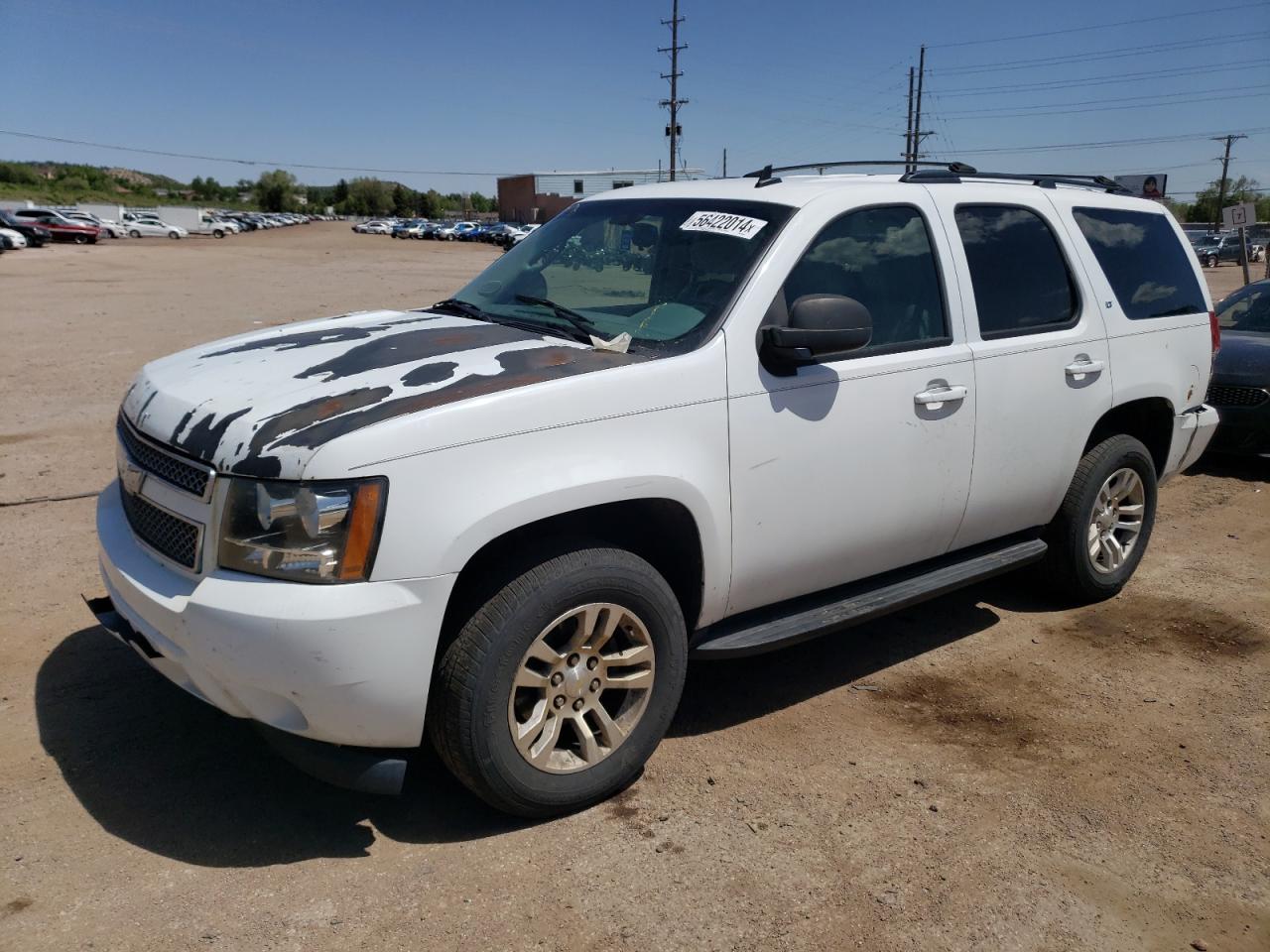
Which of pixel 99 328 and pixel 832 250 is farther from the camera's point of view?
pixel 99 328

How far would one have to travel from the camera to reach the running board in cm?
361

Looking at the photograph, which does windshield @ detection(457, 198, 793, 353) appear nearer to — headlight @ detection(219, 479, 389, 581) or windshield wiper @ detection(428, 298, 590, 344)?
windshield wiper @ detection(428, 298, 590, 344)

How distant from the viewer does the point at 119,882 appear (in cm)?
288

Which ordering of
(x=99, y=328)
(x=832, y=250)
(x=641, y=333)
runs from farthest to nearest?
(x=99, y=328) → (x=832, y=250) → (x=641, y=333)

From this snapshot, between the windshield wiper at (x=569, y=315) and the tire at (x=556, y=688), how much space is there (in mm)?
855

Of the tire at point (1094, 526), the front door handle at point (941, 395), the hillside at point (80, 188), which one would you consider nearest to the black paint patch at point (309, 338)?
the front door handle at point (941, 395)

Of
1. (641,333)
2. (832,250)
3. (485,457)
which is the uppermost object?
(832,250)

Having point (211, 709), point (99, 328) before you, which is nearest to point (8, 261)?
point (99, 328)

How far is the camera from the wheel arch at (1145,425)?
5.09m

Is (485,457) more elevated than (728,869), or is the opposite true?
(485,457)

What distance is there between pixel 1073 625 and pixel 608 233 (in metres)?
3.04

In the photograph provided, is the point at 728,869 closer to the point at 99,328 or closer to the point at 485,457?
the point at 485,457

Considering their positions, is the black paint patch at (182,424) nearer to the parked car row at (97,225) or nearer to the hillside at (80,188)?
the parked car row at (97,225)

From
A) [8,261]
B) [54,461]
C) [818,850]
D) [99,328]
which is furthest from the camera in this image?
[8,261]
